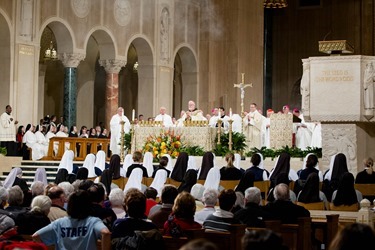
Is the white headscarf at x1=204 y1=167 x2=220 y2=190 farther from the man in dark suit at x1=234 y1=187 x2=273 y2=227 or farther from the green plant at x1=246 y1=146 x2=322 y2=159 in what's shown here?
the green plant at x1=246 y1=146 x2=322 y2=159

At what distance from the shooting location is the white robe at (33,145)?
79.9 feet

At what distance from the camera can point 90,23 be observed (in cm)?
2880

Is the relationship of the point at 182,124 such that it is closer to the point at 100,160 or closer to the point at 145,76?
the point at 100,160

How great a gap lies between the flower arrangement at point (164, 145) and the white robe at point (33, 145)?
198 inches

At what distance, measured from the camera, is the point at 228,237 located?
23.2 feet

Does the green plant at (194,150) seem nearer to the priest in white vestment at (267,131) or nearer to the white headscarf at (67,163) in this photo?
the priest in white vestment at (267,131)

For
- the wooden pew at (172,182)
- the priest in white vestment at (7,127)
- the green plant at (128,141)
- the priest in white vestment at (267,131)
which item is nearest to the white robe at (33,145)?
the priest in white vestment at (7,127)

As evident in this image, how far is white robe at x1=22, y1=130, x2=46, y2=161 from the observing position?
959 inches

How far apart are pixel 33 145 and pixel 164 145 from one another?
5.72 meters

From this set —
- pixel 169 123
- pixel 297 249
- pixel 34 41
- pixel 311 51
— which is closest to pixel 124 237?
pixel 297 249

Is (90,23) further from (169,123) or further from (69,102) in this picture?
(169,123)

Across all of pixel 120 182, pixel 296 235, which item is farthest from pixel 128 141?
pixel 296 235

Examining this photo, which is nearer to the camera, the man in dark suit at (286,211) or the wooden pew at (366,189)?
the man in dark suit at (286,211)

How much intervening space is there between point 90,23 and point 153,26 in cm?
374
